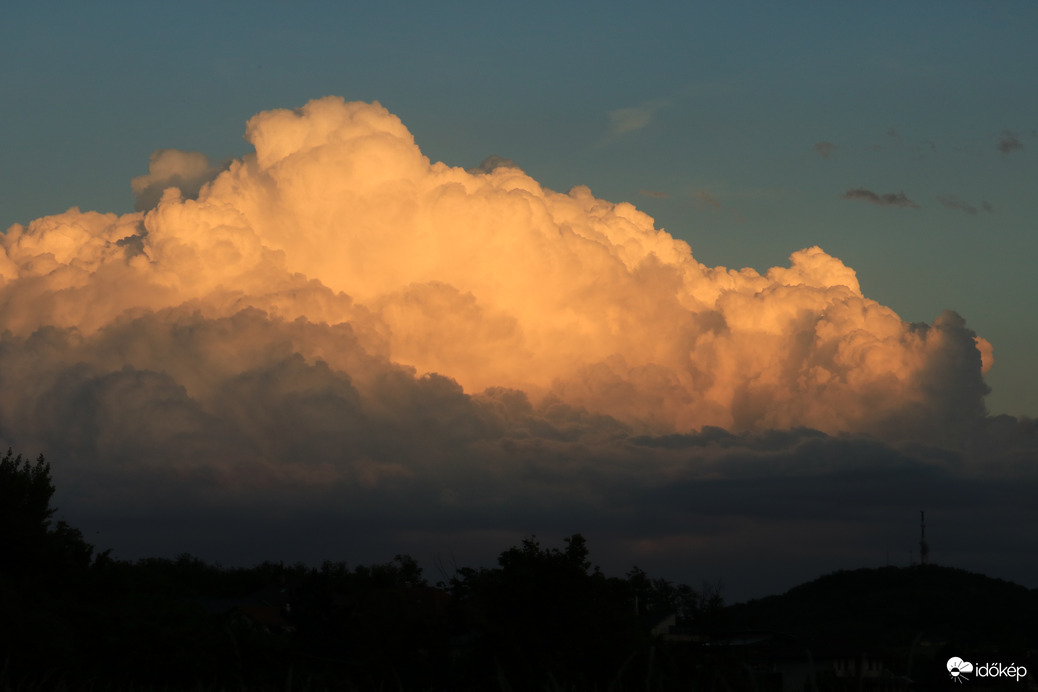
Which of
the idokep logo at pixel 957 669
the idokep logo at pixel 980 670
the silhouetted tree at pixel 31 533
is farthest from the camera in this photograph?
the silhouetted tree at pixel 31 533

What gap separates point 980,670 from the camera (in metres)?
41.2

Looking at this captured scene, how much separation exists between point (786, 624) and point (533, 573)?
111643 millimetres

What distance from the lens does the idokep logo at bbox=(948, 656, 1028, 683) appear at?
31513 millimetres

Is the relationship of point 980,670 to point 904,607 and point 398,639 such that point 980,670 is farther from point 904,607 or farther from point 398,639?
point 904,607

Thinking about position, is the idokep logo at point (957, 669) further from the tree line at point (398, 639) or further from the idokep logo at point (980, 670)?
the tree line at point (398, 639)

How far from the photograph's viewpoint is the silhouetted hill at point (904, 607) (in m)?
127

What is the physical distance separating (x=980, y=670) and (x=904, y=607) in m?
117

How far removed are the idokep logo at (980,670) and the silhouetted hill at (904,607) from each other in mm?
79236

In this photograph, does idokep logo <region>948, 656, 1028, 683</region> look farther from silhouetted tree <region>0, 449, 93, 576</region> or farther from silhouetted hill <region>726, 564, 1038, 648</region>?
silhouetted hill <region>726, 564, 1038, 648</region>

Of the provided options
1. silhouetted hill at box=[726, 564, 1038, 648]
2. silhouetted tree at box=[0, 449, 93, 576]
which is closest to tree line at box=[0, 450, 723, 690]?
silhouetted tree at box=[0, 449, 93, 576]

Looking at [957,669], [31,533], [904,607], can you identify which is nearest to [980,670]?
[957,669]

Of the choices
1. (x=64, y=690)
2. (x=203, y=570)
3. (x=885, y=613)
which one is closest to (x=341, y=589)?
(x=203, y=570)

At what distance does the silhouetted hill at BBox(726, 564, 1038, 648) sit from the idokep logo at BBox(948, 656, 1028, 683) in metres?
79.2

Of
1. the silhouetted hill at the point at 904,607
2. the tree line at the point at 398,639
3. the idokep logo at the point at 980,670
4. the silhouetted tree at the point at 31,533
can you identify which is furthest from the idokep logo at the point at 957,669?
the silhouetted hill at the point at 904,607
